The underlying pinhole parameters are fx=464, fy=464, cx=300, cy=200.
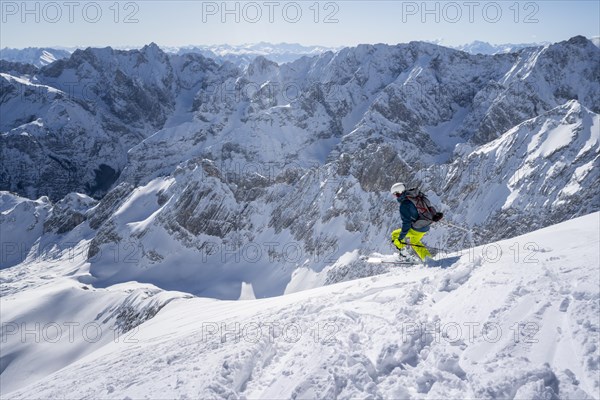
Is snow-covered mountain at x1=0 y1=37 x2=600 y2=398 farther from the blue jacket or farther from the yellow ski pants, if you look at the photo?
the blue jacket

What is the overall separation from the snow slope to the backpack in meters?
1.38

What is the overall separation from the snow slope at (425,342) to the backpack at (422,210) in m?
1.38

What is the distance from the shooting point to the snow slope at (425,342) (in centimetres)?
884

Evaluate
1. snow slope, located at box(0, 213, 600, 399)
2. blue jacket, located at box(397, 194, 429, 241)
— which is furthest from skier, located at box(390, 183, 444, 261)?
snow slope, located at box(0, 213, 600, 399)

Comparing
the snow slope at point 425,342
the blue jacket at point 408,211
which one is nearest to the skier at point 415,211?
the blue jacket at point 408,211

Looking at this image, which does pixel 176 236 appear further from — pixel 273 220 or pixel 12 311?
pixel 12 311

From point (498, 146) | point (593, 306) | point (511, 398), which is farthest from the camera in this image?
point (498, 146)

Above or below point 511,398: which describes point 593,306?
above

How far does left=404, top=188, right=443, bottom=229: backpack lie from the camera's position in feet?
49.1

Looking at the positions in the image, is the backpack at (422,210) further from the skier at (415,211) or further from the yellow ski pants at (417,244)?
the yellow ski pants at (417,244)

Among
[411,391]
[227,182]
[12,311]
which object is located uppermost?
[411,391]

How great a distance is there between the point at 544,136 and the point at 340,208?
1738 inches

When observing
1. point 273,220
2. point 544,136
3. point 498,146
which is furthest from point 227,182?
point 544,136

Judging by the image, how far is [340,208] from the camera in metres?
106
